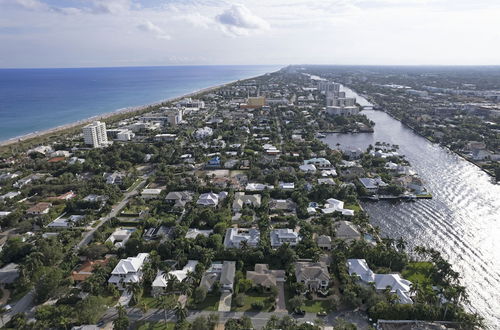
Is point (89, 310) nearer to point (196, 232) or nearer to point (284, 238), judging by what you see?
point (196, 232)

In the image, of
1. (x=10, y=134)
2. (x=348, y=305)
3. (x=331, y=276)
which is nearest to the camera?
(x=348, y=305)

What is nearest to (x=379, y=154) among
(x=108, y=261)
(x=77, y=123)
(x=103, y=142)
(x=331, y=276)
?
(x=331, y=276)

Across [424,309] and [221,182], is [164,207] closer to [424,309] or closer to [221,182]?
[221,182]

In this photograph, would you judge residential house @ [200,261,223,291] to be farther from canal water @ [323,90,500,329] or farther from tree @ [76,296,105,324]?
canal water @ [323,90,500,329]

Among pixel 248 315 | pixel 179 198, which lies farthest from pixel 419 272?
pixel 179 198

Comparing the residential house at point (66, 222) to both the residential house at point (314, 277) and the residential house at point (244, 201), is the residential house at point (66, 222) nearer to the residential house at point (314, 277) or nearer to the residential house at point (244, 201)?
the residential house at point (244, 201)

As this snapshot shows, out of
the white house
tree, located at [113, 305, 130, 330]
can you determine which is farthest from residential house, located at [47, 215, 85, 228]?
the white house

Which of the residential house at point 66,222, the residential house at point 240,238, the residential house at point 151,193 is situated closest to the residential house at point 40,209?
the residential house at point 66,222
